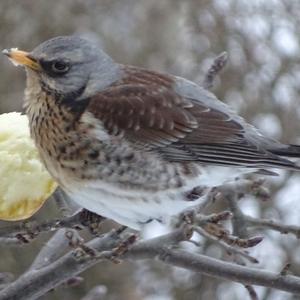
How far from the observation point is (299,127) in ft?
15.5

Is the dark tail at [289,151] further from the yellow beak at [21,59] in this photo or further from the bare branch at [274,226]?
the yellow beak at [21,59]

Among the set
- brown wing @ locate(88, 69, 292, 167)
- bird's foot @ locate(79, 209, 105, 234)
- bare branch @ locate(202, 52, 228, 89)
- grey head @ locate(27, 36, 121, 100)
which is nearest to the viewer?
bird's foot @ locate(79, 209, 105, 234)

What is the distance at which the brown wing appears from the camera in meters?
2.40

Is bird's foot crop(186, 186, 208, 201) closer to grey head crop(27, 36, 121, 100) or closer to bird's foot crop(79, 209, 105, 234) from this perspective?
bird's foot crop(79, 209, 105, 234)

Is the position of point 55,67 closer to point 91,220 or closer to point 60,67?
point 60,67

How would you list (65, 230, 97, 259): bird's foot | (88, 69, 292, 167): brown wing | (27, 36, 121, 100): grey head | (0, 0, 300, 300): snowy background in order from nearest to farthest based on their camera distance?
(65, 230, 97, 259): bird's foot < (27, 36, 121, 100): grey head < (88, 69, 292, 167): brown wing < (0, 0, 300, 300): snowy background

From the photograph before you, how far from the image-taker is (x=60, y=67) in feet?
7.77

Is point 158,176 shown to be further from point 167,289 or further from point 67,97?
point 167,289

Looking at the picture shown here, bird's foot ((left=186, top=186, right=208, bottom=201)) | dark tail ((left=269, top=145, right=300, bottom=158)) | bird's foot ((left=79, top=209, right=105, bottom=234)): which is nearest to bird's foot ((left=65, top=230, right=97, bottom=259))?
bird's foot ((left=79, top=209, right=105, bottom=234))

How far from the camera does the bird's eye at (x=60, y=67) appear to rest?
2.34 m

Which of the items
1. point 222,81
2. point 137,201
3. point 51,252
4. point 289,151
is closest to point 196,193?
point 137,201

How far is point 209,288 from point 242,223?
2.27 meters

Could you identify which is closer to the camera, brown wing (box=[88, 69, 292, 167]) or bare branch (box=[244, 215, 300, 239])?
bare branch (box=[244, 215, 300, 239])

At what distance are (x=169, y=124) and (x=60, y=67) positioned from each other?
0.37 m
